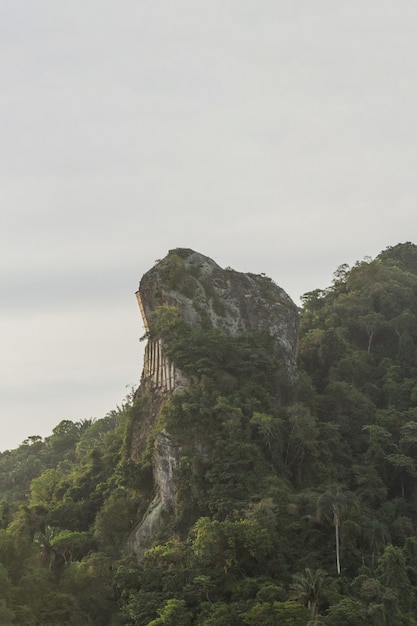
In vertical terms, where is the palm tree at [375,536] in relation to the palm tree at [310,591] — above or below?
above

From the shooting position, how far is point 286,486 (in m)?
36.9

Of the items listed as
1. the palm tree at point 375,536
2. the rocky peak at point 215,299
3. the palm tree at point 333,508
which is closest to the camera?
the palm tree at point 333,508

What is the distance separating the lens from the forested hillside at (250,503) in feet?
97.9

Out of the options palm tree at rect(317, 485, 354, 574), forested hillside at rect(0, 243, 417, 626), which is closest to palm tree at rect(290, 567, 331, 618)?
forested hillside at rect(0, 243, 417, 626)

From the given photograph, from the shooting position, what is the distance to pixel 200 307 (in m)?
45.9

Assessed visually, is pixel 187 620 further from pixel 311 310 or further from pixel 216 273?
pixel 311 310

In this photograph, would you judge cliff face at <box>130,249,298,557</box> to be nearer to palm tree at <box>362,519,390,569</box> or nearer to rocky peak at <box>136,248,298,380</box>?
rocky peak at <box>136,248,298,380</box>

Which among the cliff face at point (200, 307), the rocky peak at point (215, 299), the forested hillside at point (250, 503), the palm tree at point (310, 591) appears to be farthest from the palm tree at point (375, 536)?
the rocky peak at point (215, 299)

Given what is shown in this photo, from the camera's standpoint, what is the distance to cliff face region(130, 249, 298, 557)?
141ft

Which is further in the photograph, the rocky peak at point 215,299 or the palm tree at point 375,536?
the rocky peak at point 215,299

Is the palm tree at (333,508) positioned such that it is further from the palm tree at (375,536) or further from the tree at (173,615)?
the tree at (173,615)

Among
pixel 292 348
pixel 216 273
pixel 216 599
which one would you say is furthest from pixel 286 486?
pixel 216 273

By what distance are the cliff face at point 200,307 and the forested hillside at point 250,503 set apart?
896mm

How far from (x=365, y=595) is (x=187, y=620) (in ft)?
24.2
